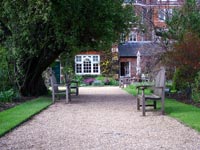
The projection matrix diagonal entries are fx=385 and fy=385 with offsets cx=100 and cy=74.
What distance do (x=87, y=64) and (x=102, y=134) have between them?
3759 centimetres

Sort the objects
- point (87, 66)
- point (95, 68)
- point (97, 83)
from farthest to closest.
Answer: point (87, 66), point (95, 68), point (97, 83)

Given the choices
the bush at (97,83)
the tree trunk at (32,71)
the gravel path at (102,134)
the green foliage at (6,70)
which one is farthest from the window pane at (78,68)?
the gravel path at (102,134)

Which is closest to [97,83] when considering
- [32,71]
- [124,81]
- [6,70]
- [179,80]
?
[124,81]

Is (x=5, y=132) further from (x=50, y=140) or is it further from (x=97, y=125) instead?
(x=97, y=125)

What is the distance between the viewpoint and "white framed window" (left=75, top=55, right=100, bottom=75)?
45.0m

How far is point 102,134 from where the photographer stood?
8.18 meters

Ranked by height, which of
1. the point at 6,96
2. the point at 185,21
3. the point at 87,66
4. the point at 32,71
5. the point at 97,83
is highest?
the point at 185,21

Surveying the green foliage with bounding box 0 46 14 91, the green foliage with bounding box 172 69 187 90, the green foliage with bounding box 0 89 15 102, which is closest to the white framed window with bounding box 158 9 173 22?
the green foliage with bounding box 172 69 187 90

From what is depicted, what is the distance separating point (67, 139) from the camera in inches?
300

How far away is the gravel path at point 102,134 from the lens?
22.8ft

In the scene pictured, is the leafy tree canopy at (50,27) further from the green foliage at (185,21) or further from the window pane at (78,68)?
the window pane at (78,68)

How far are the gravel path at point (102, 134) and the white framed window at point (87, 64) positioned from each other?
33.5 meters

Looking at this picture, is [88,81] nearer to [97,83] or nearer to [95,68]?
[97,83]

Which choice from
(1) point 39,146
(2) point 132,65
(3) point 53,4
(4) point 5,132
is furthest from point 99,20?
(2) point 132,65
